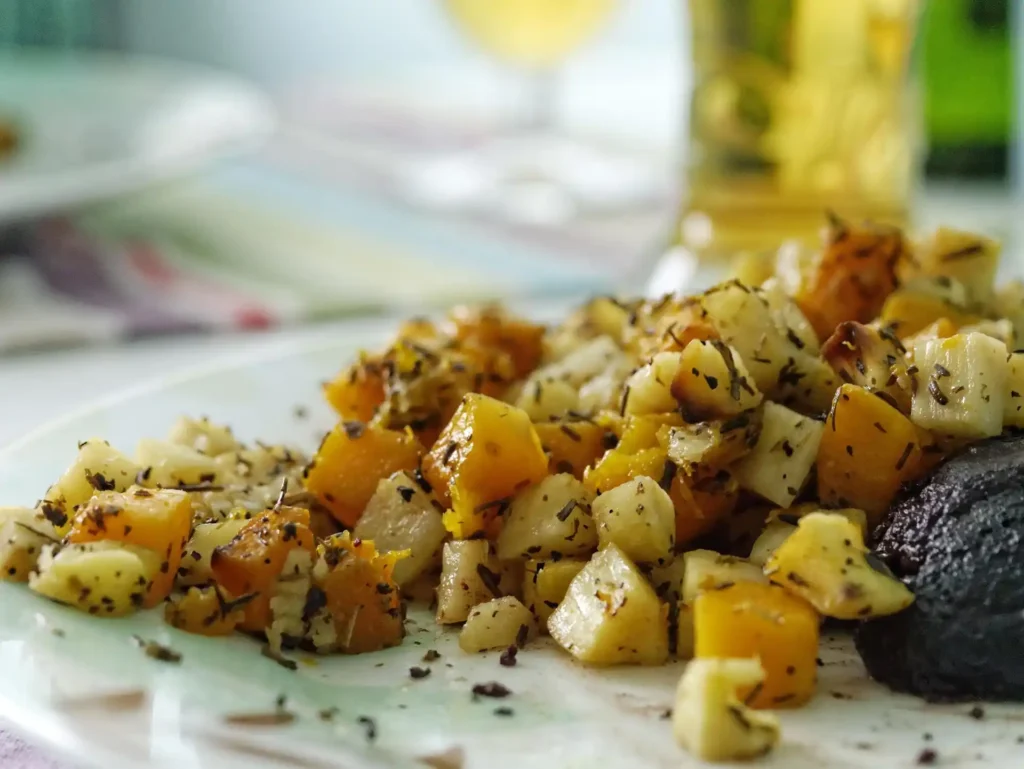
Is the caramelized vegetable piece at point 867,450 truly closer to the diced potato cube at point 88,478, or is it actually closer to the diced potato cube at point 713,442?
the diced potato cube at point 713,442

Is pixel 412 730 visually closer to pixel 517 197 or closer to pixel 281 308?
pixel 281 308

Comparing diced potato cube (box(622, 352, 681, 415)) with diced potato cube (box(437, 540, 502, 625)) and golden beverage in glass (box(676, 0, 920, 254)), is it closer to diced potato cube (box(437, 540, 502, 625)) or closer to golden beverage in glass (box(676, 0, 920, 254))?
diced potato cube (box(437, 540, 502, 625))

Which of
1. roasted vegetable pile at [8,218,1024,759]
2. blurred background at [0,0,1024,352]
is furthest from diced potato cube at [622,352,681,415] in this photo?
blurred background at [0,0,1024,352]

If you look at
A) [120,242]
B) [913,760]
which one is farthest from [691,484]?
[120,242]

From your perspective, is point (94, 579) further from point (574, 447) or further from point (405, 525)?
point (574, 447)

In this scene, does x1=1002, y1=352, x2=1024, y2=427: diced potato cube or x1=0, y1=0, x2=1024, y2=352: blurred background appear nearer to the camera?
x1=1002, y1=352, x2=1024, y2=427: diced potato cube

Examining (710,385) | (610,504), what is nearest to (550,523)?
(610,504)
